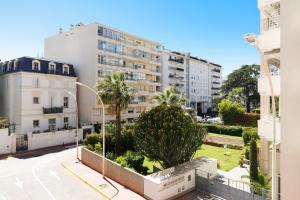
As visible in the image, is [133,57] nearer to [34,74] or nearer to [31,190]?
[34,74]

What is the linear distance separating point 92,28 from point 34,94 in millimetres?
16815

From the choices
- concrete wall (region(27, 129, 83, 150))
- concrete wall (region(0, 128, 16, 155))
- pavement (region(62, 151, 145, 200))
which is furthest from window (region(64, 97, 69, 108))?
pavement (region(62, 151, 145, 200))

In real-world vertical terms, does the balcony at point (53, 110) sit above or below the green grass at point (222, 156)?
above

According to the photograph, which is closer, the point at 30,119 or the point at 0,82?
the point at 30,119

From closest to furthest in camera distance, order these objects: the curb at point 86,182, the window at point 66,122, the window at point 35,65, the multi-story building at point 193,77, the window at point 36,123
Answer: the curb at point 86,182, the window at point 36,123, the window at point 35,65, the window at point 66,122, the multi-story building at point 193,77

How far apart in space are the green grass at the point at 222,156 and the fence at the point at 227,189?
6.76 m

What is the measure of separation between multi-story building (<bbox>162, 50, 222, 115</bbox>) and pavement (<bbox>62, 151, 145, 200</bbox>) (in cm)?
5028

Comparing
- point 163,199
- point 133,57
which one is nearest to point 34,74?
point 133,57

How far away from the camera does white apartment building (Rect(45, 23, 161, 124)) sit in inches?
1793

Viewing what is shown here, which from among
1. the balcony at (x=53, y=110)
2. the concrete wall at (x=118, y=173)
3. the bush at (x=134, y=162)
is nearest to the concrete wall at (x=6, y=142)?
the balcony at (x=53, y=110)

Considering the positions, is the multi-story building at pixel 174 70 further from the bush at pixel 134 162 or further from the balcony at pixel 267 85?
the balcony at pixel 267 85

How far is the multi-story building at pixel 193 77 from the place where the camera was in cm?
7744

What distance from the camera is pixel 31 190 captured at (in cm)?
1914

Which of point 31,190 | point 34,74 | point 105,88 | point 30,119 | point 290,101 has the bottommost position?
point 31,190
